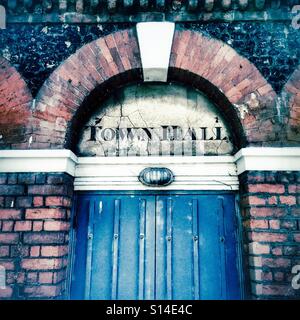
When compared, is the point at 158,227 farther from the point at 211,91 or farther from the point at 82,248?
the point at 211,91

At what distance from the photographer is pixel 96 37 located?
295 cm

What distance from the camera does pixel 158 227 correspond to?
2.89 meters

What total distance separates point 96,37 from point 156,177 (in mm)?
1436

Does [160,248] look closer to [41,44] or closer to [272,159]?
[272,159]

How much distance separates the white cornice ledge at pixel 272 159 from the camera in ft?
8.68

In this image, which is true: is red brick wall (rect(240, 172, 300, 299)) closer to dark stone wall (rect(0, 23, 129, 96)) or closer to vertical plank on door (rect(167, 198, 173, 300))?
vertical plank on door (rect(167, 198, 173, 300))

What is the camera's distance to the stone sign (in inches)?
121

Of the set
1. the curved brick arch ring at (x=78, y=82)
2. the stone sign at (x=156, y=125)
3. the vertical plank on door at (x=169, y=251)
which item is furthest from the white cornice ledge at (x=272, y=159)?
the curved brick arch ring at (x=78, y=82)

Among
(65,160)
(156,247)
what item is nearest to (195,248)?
(156,247)

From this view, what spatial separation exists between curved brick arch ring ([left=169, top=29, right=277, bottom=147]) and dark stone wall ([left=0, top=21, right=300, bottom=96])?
111 millimetres

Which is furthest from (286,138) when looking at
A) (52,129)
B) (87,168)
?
(52,129)

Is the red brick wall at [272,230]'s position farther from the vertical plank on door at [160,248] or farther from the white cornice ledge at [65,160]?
the vertical plank on door at [160,248]

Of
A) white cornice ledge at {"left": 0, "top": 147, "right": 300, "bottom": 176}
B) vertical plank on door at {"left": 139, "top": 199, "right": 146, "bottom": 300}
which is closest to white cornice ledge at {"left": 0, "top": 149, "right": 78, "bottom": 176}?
white cornice ledge at {"left": 0, "top": 147, "right": 300, "bottom": 176}

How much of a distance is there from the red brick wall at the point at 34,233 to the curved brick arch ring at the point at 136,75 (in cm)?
37
